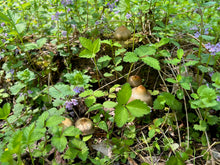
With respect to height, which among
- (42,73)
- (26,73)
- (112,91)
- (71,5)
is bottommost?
(112,91)

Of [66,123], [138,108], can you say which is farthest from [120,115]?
[66,123]

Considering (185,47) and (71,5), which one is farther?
(185,47)

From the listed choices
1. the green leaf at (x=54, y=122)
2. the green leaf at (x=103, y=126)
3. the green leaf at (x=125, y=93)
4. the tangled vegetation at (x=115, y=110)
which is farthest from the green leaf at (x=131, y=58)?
the green leaf at (x=54, y=122)

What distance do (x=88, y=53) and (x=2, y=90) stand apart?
5.38 feet

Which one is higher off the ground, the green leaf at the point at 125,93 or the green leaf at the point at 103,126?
the green leaf at the point at 125,93

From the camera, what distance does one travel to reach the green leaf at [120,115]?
151cm

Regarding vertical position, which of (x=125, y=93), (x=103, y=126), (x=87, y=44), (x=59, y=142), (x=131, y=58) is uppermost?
(x=87, y=44)

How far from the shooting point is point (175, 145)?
6.31 feet

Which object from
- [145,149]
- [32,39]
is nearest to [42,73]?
[32,39]

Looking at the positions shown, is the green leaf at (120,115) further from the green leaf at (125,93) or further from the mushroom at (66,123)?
the mushroom at (66,123)

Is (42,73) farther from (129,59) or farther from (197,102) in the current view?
(197,102)

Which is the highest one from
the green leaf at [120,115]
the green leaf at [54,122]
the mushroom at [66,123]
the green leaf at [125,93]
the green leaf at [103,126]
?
the green leaf at [125,93]

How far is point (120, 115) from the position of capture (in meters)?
1.54

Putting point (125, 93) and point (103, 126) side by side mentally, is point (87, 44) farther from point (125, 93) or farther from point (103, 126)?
point (103, 126)
